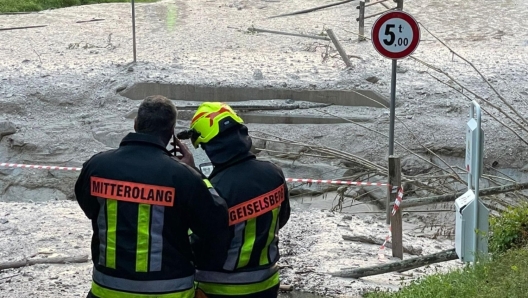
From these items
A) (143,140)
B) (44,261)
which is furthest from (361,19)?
(143,140)

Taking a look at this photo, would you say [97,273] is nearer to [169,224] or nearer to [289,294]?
[169,224]

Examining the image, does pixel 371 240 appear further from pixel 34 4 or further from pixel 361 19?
pixel 34 4

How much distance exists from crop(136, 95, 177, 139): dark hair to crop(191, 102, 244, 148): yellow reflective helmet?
0.17m

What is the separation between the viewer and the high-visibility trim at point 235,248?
417 centimetres

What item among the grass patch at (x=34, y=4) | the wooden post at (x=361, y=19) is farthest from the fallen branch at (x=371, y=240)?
the grass patch at (x=34, y=4)

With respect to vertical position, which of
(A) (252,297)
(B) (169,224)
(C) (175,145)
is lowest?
(A) (252,297)

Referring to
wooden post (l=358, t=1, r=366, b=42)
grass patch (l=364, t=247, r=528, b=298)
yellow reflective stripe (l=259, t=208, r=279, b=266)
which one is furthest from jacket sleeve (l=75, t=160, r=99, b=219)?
wooden post (l=358, t=1, r=366, b=42)

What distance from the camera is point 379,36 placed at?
853 cm

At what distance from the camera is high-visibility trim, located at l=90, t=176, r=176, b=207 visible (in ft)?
13.0

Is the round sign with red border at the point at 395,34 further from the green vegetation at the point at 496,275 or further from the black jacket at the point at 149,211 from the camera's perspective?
the black jacket at the point at 149,211

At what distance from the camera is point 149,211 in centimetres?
397

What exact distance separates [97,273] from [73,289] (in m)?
2.40

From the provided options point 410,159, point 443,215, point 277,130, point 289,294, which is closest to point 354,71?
point 277,130

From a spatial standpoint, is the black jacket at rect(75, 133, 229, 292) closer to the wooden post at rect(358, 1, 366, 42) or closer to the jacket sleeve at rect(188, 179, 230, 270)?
the jacket sleeve at rect(188, 179, 230, 270)
